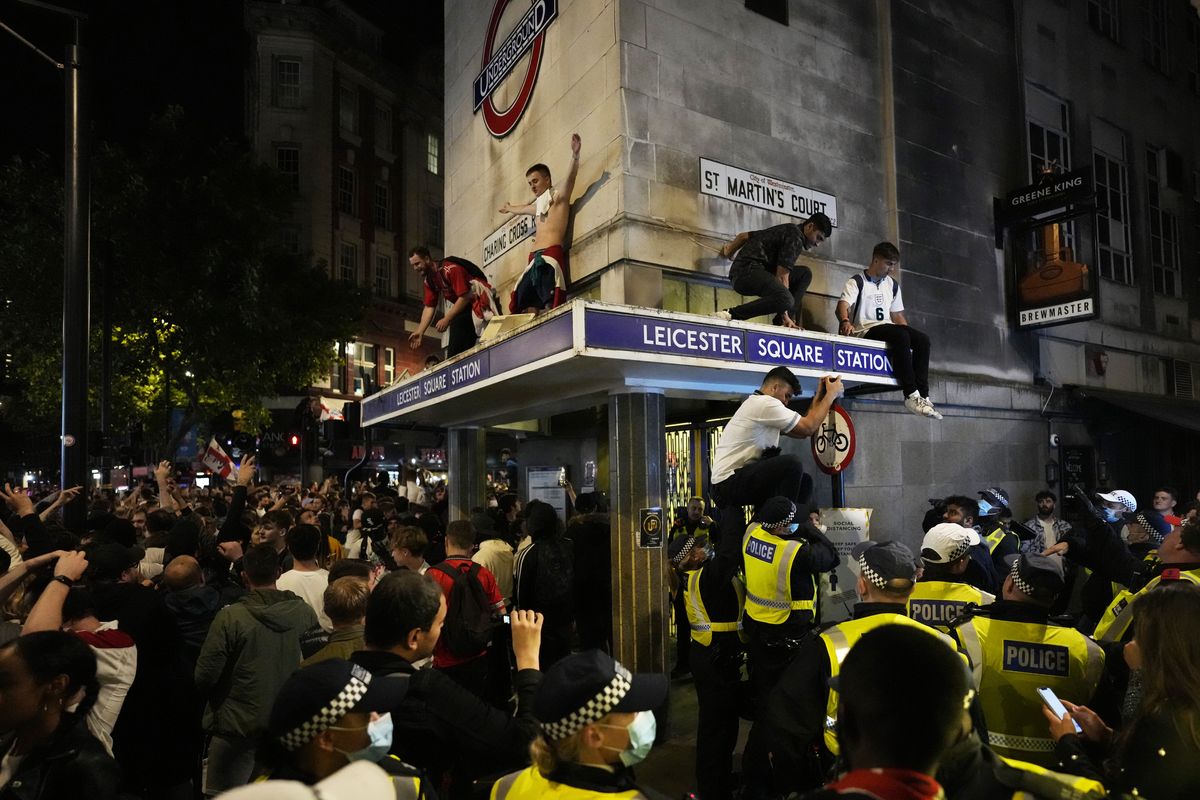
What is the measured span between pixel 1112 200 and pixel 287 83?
3376 centimetres

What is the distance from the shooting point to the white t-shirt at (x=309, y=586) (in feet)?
17.4

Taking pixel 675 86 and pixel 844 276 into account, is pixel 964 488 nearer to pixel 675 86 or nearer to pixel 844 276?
pixel 844 276

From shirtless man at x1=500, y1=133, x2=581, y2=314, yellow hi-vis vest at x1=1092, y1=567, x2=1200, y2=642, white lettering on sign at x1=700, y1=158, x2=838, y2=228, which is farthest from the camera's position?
white lettering on sign at x1=700, y1=158, x2=838, y2=228

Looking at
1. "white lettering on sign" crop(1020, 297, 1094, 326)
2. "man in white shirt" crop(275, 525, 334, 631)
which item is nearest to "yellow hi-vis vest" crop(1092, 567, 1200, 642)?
"man in white shirt" crop(275, 525, 334, 631)

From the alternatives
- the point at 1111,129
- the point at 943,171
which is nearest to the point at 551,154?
the point at 943,171

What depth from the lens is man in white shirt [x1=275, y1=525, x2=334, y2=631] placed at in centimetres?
531

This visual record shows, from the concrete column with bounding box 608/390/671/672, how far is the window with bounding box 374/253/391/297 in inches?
1328

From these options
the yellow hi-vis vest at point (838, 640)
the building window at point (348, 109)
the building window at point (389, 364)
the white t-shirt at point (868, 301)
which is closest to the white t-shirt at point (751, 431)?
the yellow hi-vis vest at point (838, 640)

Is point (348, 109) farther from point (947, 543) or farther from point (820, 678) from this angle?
point (820, 678)

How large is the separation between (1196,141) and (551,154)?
52.5 feet

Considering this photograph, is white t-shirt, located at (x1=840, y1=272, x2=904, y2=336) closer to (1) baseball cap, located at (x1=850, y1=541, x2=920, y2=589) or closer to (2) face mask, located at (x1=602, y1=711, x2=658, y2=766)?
(1) baseball cap, located at (x1=850, y1=541, x2=920, y2=589)

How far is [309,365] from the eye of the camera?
27297mm

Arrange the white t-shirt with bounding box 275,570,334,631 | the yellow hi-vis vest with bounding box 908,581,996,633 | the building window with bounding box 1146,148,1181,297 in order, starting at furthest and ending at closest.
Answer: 1. the building window with bounding box 1146,148,1181,297
2. the white t-shirt with bounding box 275,570,334,631
3. the yellow hi-vis vest with bounding box 908,581,996,633

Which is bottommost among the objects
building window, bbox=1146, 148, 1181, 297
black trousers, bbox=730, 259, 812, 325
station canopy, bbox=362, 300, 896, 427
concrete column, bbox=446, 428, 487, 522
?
concrete column, bbox=446, 428, 487, 522
